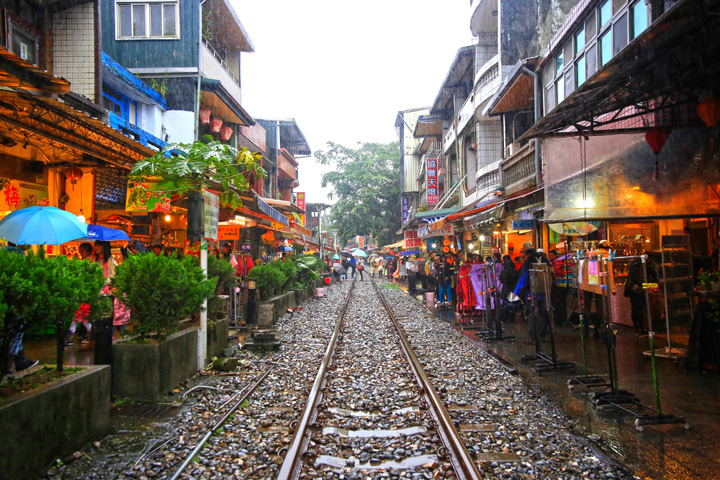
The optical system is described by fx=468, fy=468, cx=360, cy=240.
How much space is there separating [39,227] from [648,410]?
8.66 metres

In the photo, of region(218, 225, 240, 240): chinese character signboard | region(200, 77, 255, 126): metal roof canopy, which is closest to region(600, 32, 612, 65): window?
region(218, 225, 240, 240): chinese character signboard

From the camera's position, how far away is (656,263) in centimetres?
A: 886

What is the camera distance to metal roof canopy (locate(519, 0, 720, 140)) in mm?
4887

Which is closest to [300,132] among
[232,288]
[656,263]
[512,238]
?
[512,238]

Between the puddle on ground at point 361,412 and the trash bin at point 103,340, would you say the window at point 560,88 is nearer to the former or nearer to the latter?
the puddle on ground at point 361,412

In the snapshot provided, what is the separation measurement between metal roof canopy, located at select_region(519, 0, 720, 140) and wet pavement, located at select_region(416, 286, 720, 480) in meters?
3.93

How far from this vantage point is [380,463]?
13.9 feet

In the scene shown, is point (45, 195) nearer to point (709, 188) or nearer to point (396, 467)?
point (396, 467)

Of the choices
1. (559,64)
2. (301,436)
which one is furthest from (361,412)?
(559,64)

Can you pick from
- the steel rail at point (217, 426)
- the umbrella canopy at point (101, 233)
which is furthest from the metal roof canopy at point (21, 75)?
the steel rail at point (217, 426)

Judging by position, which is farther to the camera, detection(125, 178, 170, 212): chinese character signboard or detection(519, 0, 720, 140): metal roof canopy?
detection(125, 178, 170, 212): chinese character signboard

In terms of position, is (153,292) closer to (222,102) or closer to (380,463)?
(380,463)

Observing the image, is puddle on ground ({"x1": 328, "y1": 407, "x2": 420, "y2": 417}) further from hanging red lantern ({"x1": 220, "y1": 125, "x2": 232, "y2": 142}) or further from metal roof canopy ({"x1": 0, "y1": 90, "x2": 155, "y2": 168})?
hanging red lantern ({"x1": 220, "y1": 125, "x2": 232, "y2": 142})

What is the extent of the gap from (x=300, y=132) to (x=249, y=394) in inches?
1299
